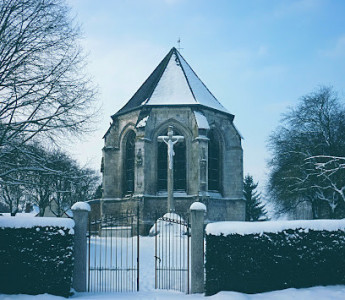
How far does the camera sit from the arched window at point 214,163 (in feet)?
83.7

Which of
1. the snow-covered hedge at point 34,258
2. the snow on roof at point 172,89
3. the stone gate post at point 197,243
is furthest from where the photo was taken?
the snow on roof at point 172,89

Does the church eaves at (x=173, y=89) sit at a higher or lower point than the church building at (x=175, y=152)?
higher

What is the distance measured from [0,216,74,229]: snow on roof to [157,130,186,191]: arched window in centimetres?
1494

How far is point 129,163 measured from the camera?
26375 millimetres

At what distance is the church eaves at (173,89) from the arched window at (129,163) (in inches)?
71.9

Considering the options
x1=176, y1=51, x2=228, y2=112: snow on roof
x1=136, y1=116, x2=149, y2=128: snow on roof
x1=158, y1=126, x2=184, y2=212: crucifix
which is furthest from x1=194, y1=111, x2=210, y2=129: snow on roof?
x1=136, y1=116, x2=149, y2=128: snow on roof

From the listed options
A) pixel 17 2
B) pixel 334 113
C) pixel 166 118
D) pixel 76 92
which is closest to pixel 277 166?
pixel 334 113

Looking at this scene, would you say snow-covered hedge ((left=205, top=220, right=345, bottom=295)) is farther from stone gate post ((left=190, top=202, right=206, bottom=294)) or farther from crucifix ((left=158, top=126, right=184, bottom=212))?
crucifix ((left=158, top=126, right=184, bottom=212))

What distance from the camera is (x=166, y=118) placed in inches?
971

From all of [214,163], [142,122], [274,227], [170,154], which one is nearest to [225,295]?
[274,227]

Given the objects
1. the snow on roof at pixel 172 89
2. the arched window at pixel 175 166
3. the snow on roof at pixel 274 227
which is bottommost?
the snow on roof at pixel 274 227

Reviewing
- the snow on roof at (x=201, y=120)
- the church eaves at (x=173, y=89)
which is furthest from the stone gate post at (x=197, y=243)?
the church eaves at (x=173, y=89)

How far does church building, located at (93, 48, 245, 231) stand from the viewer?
23.6 meters

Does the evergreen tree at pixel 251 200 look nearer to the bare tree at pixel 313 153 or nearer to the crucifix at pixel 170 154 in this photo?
→ the bare tree at pixel 313 153
